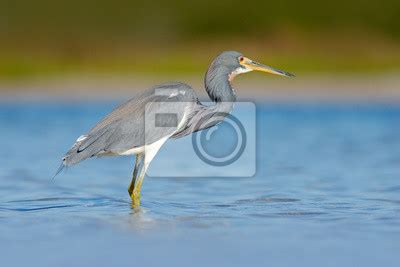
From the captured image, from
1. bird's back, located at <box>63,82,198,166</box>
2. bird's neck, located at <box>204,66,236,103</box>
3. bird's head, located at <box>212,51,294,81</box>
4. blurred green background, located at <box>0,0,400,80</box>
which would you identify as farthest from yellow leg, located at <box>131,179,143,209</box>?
blurred green background, located at <box>0,0,400,80</box>

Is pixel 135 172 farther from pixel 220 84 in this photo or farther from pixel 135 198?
pixel 220 84

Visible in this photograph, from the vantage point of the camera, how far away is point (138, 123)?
839 centimetres

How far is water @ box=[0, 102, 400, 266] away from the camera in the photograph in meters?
6.24

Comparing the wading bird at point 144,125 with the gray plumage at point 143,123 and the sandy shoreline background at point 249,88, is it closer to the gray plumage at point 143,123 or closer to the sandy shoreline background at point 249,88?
the gray plumage at point 143,123

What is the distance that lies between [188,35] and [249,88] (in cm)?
1019

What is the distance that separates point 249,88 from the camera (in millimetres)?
22578

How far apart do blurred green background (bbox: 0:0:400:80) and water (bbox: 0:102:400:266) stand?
430 inches

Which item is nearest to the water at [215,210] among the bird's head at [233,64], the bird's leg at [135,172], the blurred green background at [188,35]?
the bird's leg at [135,172]

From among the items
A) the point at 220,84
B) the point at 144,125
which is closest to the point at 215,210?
the point at 144,125

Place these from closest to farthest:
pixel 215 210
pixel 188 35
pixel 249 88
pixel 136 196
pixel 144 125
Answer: pixel 215 210
pixel 144 125
pixel 136 196
pixel 249 88
pixel 188 35

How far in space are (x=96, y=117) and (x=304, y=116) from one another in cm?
402

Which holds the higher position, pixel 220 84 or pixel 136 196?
pixel 220 84

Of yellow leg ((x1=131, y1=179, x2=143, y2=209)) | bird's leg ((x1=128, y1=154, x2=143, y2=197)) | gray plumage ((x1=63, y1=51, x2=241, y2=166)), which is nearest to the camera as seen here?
gray plumage ((x1=63, y1=51, x2=241, y2=166))

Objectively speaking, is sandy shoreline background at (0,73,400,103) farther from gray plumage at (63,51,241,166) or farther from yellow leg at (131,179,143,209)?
yellow leg at (131,179,143,209)
